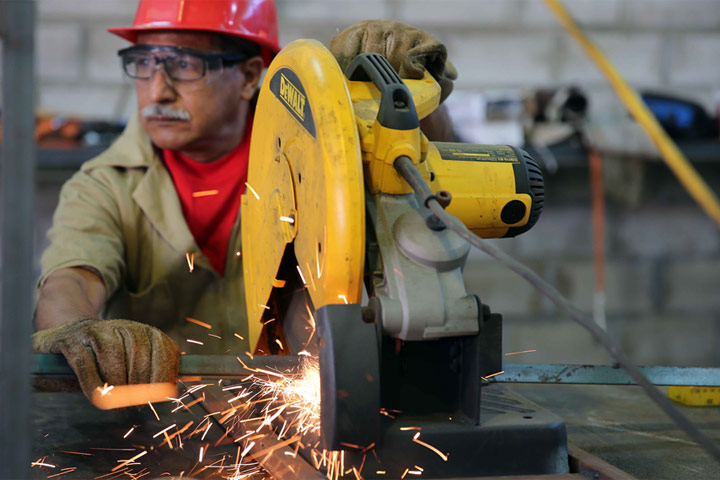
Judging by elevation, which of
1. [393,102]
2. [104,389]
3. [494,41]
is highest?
[494,41]

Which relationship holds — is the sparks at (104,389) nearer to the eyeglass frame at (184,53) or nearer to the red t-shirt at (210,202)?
the red t-shirt at (210,202)

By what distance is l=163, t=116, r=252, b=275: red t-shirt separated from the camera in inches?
86.7

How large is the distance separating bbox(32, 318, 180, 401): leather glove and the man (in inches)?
24.1

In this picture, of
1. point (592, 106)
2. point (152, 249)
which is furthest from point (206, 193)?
point (592, 106)

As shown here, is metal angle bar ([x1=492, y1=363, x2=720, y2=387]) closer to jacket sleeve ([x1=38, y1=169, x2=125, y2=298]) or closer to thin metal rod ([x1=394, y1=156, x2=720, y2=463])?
thin metal rod ([x1=394, y1=156, x2=720, y2=463])

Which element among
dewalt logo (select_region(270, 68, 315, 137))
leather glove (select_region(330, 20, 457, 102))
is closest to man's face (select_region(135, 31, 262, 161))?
leather glove (select_region(330, 20, 457, 102))

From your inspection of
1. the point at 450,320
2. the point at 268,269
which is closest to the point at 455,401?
the point at 450,320

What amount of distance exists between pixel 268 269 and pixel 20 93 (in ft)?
2.20

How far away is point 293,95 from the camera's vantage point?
1.18m

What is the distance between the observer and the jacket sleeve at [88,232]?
1.80m

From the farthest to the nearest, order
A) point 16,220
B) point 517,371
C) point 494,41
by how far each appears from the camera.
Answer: point 494,41 < point 517,371 < point 16,220

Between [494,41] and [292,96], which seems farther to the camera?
[494,41]

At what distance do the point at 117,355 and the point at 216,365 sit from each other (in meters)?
0.16

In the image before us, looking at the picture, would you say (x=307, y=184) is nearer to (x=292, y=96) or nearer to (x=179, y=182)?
(x=292, y=96)
